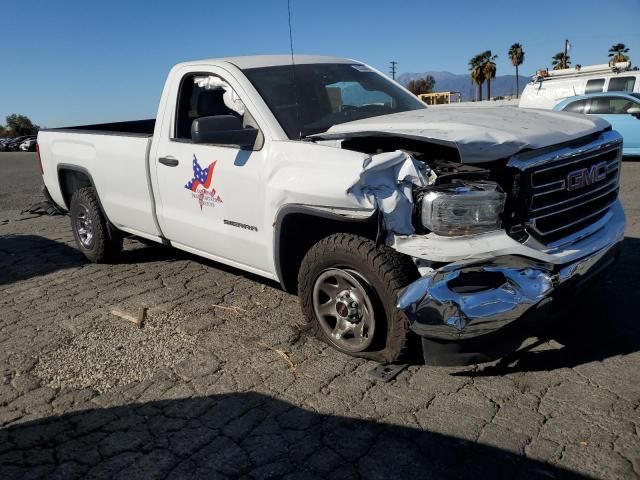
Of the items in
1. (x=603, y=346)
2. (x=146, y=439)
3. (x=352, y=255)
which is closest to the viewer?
(x=146, y=439)

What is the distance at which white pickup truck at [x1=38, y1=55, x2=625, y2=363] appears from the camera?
2.85 meters

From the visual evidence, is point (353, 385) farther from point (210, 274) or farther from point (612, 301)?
point (210, 274)

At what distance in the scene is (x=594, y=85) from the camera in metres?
15.4

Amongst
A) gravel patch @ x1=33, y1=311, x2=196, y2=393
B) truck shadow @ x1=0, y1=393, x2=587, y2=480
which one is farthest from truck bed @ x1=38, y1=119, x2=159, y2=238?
truck shadow @ x1=0, y1=393, x2=587, y2=480

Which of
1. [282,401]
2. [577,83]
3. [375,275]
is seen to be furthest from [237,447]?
[577,83]

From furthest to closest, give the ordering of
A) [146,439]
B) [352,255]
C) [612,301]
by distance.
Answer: [612,301] → [352,255] → [146,439]

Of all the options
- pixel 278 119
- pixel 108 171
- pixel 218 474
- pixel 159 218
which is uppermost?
pixel 278 119

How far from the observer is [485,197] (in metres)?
2.84

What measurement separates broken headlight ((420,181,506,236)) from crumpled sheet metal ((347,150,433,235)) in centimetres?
13

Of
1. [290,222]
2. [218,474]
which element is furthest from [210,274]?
[218,474]

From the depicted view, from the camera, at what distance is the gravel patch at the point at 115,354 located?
347cm

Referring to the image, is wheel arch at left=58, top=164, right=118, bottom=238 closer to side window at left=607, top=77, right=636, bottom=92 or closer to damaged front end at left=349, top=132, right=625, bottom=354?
damaged front end at left=349, top=132, right=625, bottom=354

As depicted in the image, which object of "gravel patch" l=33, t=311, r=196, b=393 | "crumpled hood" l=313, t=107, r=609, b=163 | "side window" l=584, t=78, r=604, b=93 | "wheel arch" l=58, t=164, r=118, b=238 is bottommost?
"gravel patch" l=33, t=311, r=196, b=393

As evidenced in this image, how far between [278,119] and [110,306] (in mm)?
2227
